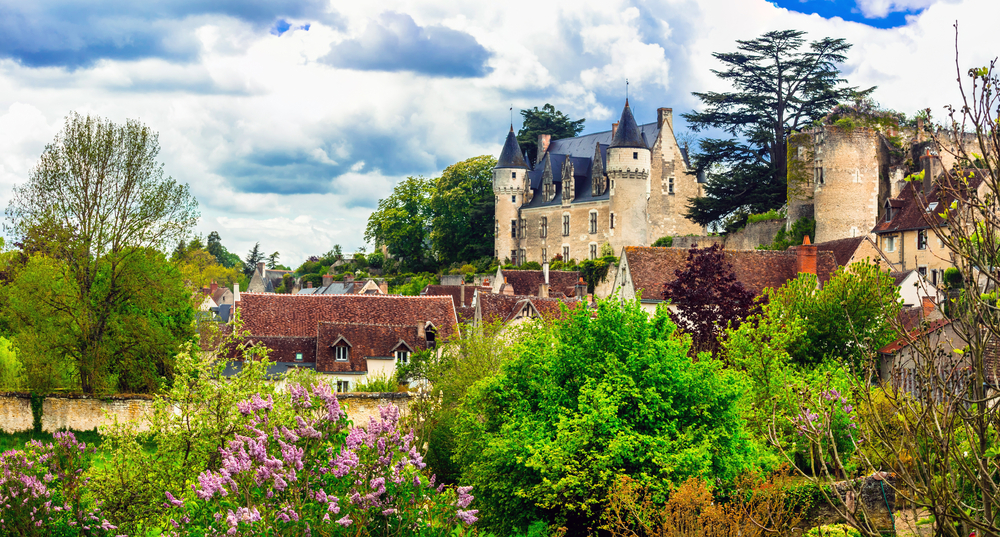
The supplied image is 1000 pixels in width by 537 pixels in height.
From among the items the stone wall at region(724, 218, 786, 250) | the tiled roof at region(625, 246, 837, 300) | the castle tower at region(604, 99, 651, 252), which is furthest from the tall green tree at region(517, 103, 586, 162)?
the tiled roof at region(625, 246, 837, 300)

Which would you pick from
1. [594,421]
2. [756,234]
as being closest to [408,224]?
[756,234]

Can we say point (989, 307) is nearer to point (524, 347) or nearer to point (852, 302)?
point (524, 347)

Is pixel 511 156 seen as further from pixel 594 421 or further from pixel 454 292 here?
pixel 594 421

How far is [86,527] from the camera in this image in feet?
43.6

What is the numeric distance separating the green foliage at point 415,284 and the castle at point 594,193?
5435 mm

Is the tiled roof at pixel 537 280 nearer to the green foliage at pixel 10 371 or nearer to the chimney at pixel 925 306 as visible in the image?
the green foliage at pixel 10 371

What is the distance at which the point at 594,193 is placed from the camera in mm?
64500

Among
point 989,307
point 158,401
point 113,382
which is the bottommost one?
point 113,382

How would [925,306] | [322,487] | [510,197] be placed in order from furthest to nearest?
[510,197] < [925,306] < [322,487]

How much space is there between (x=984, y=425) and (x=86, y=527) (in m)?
11.7

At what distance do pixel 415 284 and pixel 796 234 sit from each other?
3126 cm

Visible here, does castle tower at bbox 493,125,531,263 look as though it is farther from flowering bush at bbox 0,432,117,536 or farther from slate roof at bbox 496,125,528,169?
flowering bush at bbox 0,432,117,536

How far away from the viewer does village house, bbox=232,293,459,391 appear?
3566 cm

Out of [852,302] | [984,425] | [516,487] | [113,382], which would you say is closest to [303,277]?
[113,382]
